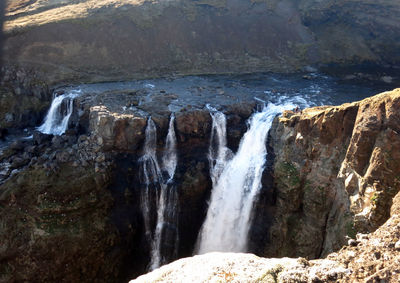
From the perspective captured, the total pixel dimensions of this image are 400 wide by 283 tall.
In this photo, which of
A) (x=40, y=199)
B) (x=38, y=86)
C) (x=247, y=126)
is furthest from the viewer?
(x=38, y=86)

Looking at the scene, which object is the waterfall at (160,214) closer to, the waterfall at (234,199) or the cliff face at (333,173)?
the waterfall at (234,199)

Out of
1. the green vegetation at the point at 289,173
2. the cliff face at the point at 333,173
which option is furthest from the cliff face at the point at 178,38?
the cliff face at the point at 333,173

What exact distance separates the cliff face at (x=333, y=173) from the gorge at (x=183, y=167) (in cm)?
8

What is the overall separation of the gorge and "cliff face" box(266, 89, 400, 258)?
75 millimetres

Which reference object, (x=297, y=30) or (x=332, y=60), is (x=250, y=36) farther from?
(x=332, y=60)

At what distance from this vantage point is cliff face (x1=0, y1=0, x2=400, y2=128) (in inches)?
1470

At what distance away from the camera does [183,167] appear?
78.8 ft

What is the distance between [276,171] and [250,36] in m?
34.3

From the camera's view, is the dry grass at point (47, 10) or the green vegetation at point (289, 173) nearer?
the green vegetation at point (289, 173)

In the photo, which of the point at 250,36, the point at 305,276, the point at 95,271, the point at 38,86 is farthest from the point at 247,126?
the point at 250,36

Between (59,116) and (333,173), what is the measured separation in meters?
25.2

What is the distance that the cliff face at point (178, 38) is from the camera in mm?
37344

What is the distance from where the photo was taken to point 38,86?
3375cm

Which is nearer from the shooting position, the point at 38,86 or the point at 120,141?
the point at 120,141
